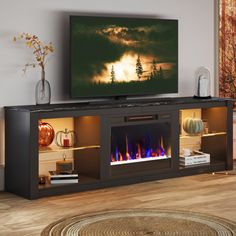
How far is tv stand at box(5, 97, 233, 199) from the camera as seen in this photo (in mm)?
5898

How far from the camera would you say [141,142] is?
6.83m

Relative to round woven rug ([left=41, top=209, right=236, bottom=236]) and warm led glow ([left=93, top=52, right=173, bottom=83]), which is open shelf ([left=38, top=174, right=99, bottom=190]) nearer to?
round woven rug ([left=41, top=209, right=236, bottom=236])

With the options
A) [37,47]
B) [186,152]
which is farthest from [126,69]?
[186,152]

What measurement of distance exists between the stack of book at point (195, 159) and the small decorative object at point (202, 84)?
63 centimetres

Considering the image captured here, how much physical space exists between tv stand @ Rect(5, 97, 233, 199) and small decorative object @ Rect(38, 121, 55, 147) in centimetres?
6

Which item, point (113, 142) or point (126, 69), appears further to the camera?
point (126, 69)

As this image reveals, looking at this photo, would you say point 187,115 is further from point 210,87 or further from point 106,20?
point 106,20

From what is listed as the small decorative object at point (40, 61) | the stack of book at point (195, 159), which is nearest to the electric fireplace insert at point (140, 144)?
the stack of book at point (195, 159)

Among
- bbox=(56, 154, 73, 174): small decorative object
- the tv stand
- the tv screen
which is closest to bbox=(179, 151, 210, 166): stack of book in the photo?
the tv stand

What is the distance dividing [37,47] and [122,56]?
92cm

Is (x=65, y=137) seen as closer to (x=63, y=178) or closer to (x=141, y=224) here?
(x=63, y=178)

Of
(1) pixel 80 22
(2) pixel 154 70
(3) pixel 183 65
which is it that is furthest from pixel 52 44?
(3) pixel 183 65

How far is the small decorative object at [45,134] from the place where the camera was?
612 cm

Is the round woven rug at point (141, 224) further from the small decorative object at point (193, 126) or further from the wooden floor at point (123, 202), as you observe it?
the small decorative object at point (193, 126)
